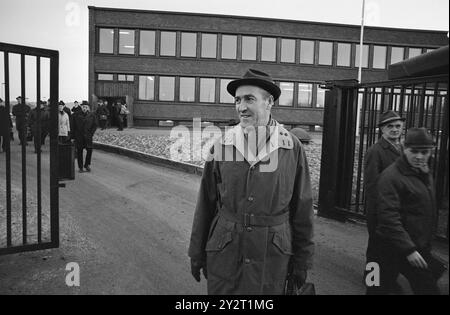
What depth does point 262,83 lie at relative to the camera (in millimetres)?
2559

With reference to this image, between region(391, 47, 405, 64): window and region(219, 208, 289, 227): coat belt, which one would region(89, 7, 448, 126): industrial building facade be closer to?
region(391, 47, 405, 64): window

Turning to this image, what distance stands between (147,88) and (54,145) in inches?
1091

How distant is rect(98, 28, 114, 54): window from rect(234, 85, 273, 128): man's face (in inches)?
1220

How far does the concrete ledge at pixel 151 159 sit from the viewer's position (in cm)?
1097

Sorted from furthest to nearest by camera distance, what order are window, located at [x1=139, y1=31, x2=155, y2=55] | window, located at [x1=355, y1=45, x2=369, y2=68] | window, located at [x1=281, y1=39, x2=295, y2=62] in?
window, located at [x1=355, y1=45, x2=369, y2=68], window, located at [x1=281, y1=39, x2=295, y2=62], window, located at [x1=139, y1=31, x2=155, y2=55]

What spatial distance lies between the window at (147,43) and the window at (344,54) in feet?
51.6

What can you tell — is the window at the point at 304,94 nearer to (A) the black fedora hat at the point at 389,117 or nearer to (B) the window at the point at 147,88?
(B) the window at the point at 147,88

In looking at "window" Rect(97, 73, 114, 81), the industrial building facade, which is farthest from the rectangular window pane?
"window" Rect(97, 73, 114, 81)

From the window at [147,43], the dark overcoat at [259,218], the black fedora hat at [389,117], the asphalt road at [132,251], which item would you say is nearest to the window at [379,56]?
the window at [147,43]

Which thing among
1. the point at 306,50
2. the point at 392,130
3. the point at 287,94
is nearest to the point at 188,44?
the point at 287,94

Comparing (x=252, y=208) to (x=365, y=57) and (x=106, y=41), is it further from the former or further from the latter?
(x=365, y=57)

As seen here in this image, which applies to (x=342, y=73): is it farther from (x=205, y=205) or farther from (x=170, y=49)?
(x=205, y=205)

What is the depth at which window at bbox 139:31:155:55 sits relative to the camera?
103ft

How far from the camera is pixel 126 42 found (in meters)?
31.2
